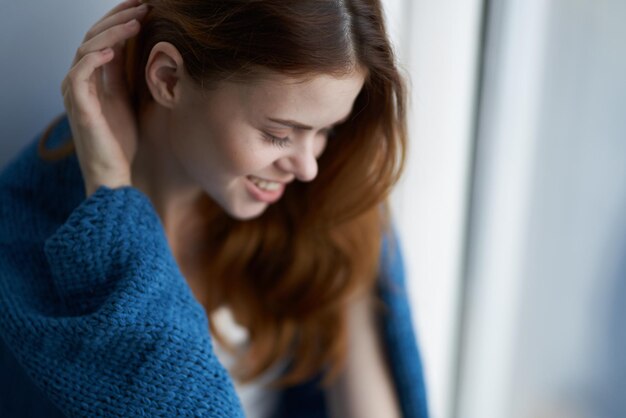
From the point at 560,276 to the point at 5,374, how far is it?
823mm

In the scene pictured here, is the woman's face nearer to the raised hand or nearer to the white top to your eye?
the raised hand

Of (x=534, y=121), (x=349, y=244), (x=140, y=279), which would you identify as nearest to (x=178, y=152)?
(x=140, y=279)

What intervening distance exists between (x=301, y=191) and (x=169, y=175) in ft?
0.63

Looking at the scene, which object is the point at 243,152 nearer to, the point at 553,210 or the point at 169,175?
the point at 169,175

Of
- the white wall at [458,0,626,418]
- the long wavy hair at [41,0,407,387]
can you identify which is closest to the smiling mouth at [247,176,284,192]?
the long wavy hair at [41,0,407,387]

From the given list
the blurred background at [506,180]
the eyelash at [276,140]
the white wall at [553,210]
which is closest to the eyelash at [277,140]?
the eyelash at [276,140]

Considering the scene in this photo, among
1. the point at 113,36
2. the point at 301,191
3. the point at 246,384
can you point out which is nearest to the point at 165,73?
the point at 113,36

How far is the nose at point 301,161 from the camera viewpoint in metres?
0.82

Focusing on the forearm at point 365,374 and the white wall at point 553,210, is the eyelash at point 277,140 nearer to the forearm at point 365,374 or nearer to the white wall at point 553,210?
the forearm at point 365,374

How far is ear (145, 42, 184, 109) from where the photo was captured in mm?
768

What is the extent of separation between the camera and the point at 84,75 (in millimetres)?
773

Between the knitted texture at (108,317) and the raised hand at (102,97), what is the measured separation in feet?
0.10

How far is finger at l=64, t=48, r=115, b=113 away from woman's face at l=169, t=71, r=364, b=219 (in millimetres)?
92

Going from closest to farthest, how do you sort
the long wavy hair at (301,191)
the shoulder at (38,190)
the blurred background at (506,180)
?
1. the long wavy hair at (301,191)
2. the shoulder at (38,190)
3. the blurred background at (506,180)
